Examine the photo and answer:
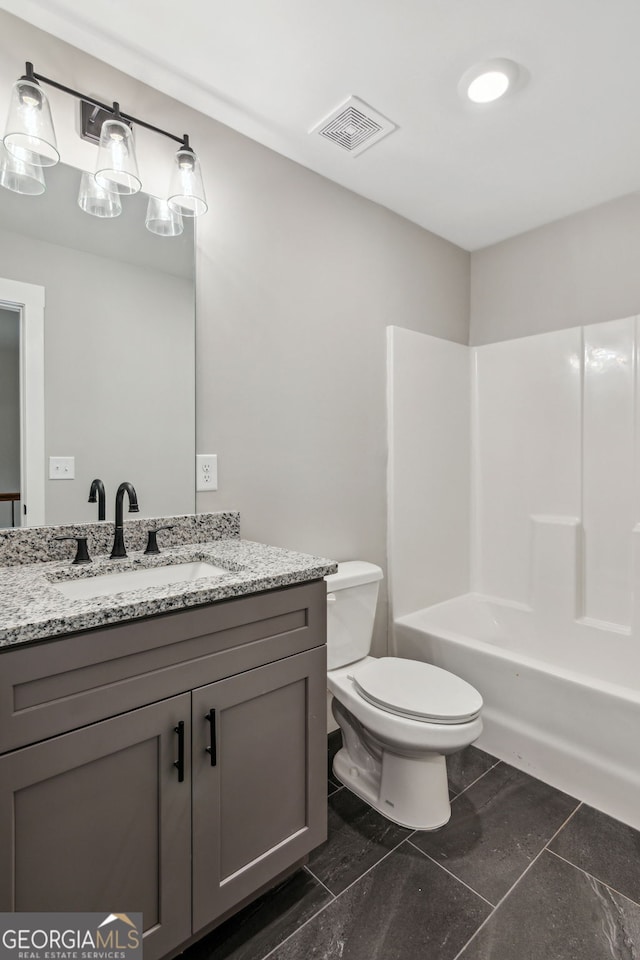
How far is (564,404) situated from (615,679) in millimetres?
1317

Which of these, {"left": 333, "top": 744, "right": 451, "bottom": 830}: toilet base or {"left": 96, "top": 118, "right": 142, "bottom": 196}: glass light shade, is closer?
{"left": 96, "top": 118, "right": 142, "bottom": 196}: glass light shade

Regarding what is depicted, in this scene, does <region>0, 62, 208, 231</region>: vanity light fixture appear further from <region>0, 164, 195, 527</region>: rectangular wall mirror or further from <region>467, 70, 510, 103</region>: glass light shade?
<region>467, 70, 510, 103</region>: glass light shade

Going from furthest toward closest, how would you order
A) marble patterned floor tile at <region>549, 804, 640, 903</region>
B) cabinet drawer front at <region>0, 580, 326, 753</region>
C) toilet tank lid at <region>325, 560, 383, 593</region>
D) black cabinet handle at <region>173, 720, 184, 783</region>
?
1. toilet tank lid at <region>325, 560, 383, 593</region>
2. marble patterned floor tile at <region>549, 804, 640, 903</region>
3. black cabinet handle at <region>173, 720, 184, 783</region>
4. cabinet drawer front at <region>0, 580, 326, 753</region>

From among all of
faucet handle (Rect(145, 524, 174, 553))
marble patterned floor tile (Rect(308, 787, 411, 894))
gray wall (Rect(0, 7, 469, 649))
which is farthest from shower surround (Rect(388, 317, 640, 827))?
faucet handle (Rect(145, 524, 174, 553))

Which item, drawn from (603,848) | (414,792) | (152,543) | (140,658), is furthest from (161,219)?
(603,848)

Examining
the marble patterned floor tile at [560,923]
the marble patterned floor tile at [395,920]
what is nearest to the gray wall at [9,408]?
the marble patterned floor tile at [395,920]

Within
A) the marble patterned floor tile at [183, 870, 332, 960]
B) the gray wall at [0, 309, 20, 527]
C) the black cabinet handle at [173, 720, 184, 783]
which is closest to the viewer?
the black cabinet handle at [173, 720, 184, 783]

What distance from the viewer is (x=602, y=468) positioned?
236cm

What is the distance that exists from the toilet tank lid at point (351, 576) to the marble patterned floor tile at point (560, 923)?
105 cm

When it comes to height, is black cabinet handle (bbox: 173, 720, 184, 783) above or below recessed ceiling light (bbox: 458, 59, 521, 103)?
below

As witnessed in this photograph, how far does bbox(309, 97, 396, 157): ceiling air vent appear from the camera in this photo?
1749 millimetres

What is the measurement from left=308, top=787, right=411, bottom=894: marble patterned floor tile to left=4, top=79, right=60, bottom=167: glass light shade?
2237 millimetres

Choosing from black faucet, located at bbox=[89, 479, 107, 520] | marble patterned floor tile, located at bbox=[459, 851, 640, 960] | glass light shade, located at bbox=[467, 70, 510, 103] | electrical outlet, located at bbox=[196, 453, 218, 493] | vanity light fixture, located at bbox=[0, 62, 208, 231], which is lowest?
marble patterned floor tile, located at bbox=[459, 851, 640, 960]

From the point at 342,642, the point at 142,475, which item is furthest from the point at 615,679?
the point at 142,475
